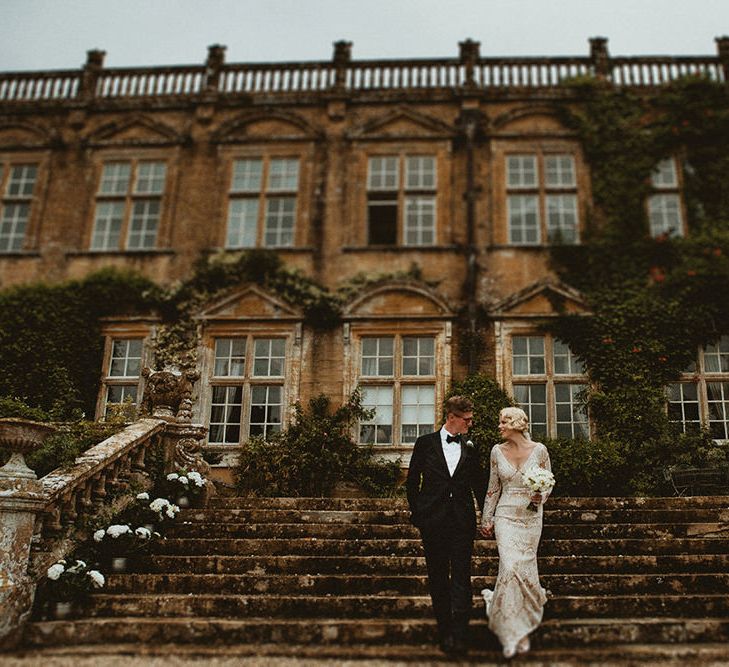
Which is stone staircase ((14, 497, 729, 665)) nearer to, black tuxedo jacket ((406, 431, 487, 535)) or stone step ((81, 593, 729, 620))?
stone step ((81, 593, 729, 620))

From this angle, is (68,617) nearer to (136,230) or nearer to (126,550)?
(126,550)

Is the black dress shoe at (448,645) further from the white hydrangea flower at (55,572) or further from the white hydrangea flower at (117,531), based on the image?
the white hydrangea flower at (117,531)

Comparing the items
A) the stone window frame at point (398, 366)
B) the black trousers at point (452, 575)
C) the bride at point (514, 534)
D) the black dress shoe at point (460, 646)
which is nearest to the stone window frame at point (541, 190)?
the stone window frame at point (398, 366)

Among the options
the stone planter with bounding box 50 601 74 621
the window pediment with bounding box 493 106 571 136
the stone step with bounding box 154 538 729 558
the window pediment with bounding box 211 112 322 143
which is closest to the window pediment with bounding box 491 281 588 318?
the window pediment with bounding box 493 106 571 136

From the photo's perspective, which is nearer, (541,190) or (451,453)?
(451,453)

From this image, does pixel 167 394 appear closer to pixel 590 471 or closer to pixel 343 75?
pixel 590 471

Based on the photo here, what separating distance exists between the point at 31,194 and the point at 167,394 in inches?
318

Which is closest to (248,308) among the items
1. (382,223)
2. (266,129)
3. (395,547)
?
(382,223)

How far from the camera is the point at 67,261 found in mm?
14914

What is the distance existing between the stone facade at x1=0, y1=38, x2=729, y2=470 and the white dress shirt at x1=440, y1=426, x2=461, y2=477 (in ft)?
24.6

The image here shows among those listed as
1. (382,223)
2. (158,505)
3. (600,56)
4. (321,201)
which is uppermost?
(600,56)

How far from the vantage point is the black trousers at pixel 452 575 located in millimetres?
5191

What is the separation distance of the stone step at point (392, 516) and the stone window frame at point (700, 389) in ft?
14.8

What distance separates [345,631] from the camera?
5.74 meters
